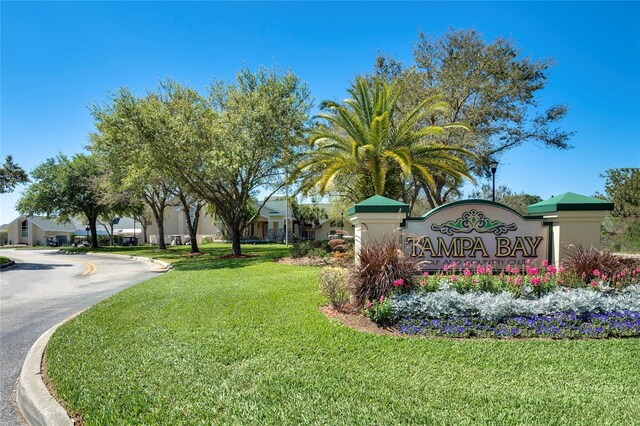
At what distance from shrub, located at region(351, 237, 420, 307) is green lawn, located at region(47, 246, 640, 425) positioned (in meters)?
0.79

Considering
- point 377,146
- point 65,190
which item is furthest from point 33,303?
point 65,190

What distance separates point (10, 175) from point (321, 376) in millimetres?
25024

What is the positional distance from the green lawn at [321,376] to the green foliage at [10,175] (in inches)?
808

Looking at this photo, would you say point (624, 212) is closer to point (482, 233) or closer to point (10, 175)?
point (482, 233)

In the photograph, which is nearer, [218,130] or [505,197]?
[218,130]

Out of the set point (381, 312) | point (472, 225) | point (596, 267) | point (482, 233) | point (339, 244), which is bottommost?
point (381, 312)

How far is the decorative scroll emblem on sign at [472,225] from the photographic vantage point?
9336 millimetres

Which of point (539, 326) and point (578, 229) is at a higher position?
point (578, 229)

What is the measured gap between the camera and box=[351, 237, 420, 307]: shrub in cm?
672

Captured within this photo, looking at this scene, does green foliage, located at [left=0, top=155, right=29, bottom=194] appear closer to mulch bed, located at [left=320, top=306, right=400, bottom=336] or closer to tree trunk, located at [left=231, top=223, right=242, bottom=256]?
tree trunk, located at [left=231, top=223, right=242, bottom=256]

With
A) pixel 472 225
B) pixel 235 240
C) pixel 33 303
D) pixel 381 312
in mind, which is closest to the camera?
pixel 381 312

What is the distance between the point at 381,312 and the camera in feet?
20.5

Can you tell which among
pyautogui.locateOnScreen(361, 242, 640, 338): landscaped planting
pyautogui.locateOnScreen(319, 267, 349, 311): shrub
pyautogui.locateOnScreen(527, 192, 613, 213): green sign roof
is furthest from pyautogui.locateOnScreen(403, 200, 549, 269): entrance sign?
pyautogui.locateOnScreen(319, 267, 349, 311): shrub

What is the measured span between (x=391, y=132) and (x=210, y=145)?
932cm
